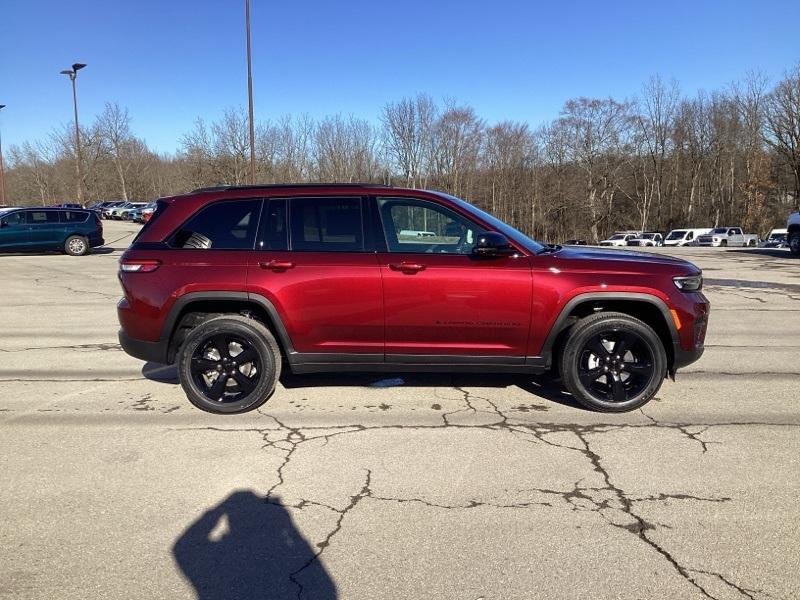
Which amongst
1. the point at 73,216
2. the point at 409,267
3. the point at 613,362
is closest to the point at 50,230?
the point at 73,216

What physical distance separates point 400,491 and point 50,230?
20.8 metres

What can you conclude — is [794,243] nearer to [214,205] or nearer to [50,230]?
[214,205]

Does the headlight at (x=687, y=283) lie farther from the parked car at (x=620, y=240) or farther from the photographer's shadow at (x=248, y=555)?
the parked car at (x=620, y=240)

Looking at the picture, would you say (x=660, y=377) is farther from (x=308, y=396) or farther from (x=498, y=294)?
(x=308, y=396)

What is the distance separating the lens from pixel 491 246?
14.0 ft

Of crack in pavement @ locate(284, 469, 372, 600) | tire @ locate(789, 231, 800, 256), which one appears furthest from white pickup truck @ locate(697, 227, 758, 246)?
crack in pavement @ locate(284, 469, 372, 600)

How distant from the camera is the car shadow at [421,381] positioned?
5.29m

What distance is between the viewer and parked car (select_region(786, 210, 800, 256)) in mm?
19406

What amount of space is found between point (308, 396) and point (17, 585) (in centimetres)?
274

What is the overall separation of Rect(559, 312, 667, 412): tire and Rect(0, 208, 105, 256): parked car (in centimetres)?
2044

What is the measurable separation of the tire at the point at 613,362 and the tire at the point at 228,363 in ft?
8.12

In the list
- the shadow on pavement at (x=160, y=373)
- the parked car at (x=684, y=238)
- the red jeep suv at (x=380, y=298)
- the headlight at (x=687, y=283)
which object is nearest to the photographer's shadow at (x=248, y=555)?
the red jeep suv at (x=380, y=298)

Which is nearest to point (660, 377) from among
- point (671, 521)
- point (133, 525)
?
point (671, 521)

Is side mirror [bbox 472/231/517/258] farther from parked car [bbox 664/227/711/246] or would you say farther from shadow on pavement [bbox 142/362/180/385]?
parked car [bbox 664/227/711/246]
